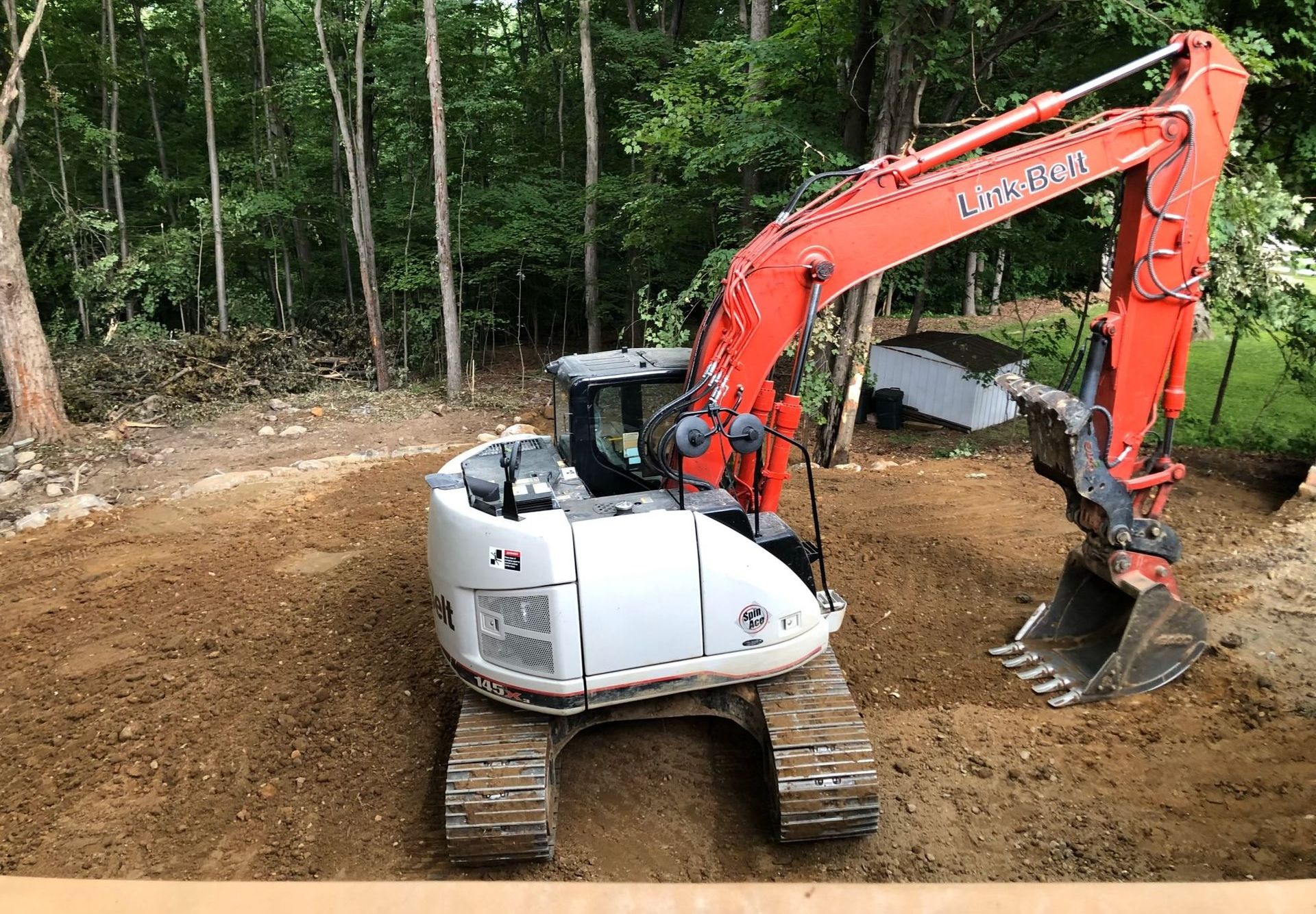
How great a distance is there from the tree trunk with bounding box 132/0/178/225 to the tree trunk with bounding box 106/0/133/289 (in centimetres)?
A: 58

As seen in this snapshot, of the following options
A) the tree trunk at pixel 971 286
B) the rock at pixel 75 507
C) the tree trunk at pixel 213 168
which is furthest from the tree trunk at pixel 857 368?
the tree trunk at pixel 213 168

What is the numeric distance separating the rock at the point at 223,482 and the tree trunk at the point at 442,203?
506 centimetres

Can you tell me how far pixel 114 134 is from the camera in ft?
53.9

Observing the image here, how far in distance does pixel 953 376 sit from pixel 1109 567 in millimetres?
8330

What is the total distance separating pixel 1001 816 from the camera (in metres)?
4.35

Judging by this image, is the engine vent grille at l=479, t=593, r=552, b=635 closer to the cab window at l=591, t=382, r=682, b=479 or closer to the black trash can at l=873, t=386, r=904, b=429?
the cab window at l=591, t=382, r=682, b=479

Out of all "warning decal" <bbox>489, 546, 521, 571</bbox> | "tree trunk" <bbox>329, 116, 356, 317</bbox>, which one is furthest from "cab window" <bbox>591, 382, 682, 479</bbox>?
"tree trunk" <bbox>329, 116, 356, 317</bbox>

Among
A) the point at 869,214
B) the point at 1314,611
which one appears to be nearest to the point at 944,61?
the point at 869,214

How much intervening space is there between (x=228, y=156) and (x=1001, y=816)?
19.7m

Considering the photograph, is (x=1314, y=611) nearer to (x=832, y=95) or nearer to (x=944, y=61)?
(x=944, y=61)

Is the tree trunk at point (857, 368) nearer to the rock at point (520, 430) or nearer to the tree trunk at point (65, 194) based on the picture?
the rock at point (520, 430)

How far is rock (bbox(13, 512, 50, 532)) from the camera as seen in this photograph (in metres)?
8.57

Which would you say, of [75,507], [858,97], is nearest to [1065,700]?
[858,97]

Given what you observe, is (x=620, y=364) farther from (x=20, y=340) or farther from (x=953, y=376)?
(x=20, y=340)
